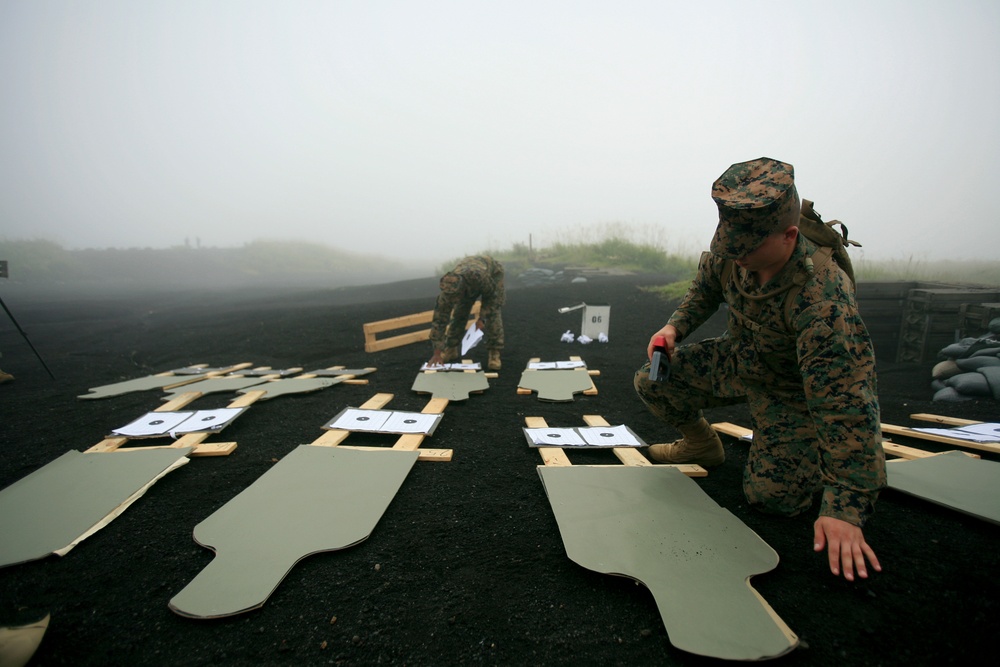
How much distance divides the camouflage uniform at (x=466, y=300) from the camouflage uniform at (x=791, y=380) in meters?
2.72

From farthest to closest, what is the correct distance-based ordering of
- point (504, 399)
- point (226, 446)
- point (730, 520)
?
point (504, 399), point (226, 446), point (730, 520)

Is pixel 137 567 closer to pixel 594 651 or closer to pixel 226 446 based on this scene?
pixel 226 446

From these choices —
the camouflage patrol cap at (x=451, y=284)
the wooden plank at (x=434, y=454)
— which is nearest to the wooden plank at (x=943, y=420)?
the wooden plank at (x=434, y=454)

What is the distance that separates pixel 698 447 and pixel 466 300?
314 cm

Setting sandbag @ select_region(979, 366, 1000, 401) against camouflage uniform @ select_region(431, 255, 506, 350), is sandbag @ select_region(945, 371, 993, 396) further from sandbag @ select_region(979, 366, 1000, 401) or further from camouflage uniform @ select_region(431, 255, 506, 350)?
camouflage uniform @ select_region(431, 255, 506, 350)

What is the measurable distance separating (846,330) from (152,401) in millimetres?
4757

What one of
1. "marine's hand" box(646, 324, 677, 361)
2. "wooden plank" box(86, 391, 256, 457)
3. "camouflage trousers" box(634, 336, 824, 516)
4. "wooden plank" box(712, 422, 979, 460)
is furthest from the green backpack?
"wooden plank" box(86, 391, 256, 457)

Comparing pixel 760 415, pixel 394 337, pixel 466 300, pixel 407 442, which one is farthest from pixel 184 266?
pixel 760 415

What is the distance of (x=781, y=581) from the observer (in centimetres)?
162

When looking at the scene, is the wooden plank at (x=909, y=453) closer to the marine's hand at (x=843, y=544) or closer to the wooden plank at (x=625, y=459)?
the wooden plank at (x=625, y=459)

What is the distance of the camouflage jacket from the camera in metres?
1.48

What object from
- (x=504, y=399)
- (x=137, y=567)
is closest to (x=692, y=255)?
(x=504, y=399)

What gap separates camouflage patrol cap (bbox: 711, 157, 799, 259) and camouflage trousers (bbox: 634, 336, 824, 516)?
0.72m

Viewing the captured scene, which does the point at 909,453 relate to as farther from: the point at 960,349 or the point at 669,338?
the point at 960,349
